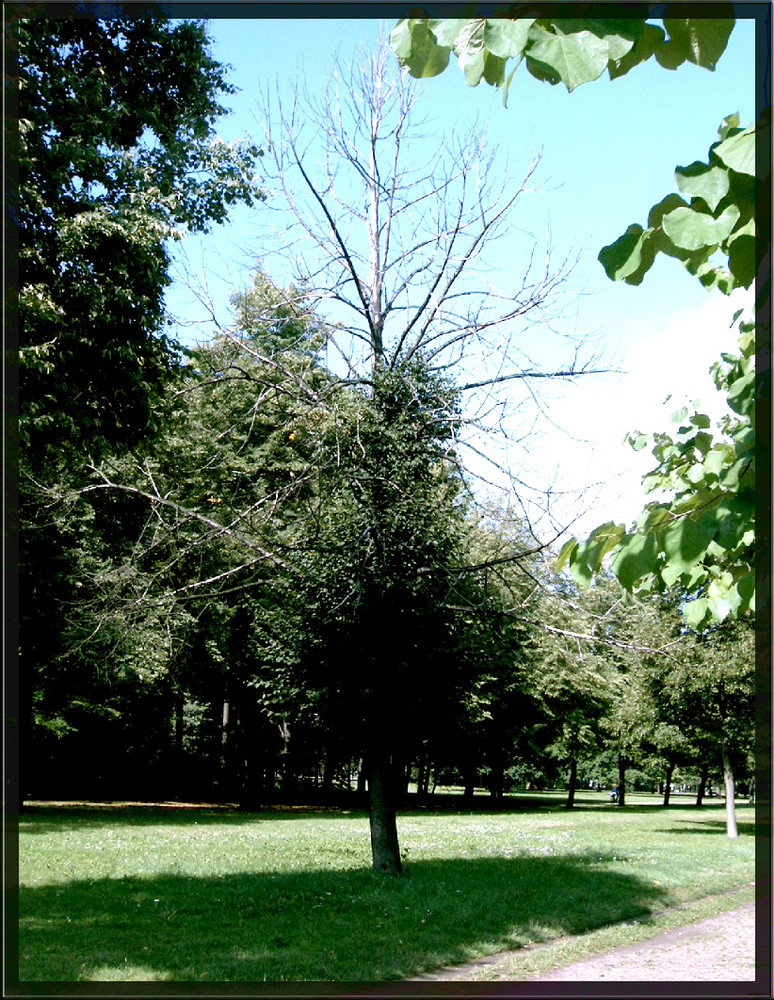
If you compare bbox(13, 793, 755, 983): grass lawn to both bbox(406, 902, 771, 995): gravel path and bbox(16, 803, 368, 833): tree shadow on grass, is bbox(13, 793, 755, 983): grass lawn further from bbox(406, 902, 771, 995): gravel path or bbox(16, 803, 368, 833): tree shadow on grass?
bbox(16, 803, 368, 833): tree shadow on grass

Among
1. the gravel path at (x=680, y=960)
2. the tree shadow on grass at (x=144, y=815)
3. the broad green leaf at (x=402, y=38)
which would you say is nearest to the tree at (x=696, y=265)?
the broad green leaf at (x=402, y=38)

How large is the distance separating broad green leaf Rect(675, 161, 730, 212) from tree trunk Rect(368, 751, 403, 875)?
9912 millimetres

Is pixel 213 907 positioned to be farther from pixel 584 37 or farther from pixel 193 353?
pixel 584 37

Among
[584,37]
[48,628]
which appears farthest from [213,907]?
[48,628]

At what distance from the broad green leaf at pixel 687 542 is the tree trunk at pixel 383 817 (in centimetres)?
935

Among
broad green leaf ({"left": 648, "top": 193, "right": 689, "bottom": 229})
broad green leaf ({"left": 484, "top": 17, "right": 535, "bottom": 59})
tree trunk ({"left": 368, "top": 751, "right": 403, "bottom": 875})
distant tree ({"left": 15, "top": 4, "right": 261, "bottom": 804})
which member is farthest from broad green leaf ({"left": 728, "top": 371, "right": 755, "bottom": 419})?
tree trunk ({"left": 368, "top": 751, "right": 403, "bottom": 875})

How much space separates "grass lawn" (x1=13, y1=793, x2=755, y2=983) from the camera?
6488 millimetres

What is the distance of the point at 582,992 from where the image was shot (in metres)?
6.03

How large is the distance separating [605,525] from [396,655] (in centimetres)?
845

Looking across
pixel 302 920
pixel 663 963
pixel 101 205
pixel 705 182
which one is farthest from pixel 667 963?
pixel 101 205

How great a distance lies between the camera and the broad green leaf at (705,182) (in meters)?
2.23

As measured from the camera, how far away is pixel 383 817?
Answer: 11.0m

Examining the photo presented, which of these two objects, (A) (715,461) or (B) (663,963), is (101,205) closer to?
(A) (715,461)

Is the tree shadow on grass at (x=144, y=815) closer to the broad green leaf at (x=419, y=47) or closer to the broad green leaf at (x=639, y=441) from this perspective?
the broad green leaf at (x=639, y=441)
